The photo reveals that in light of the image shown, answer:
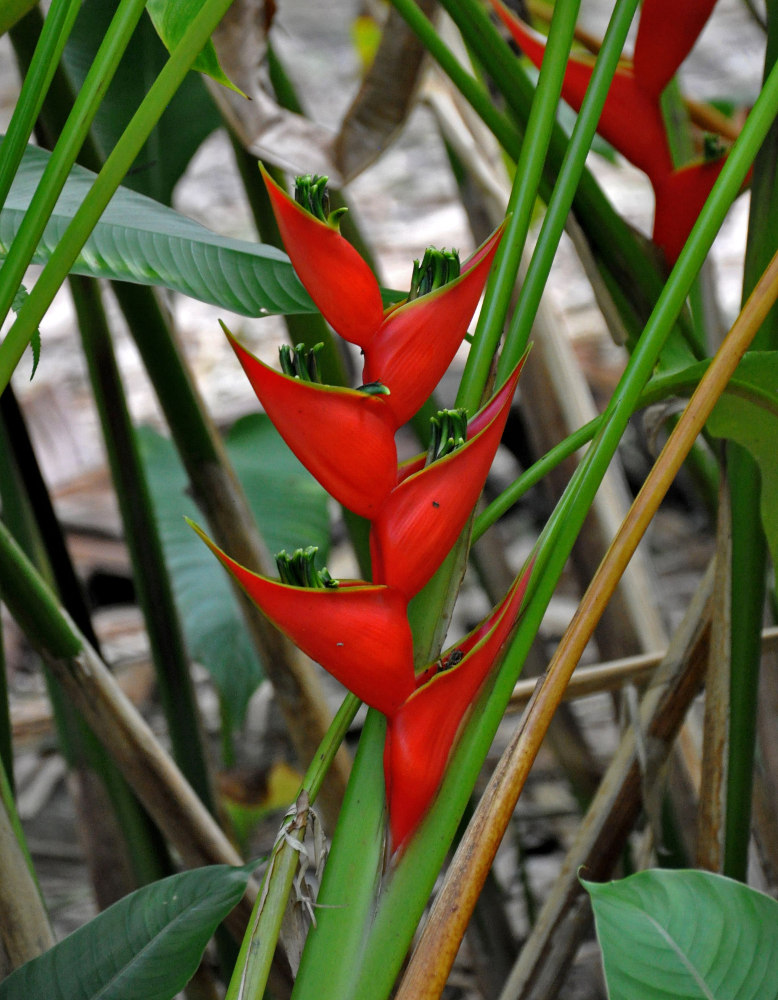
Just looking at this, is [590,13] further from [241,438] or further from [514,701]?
[514,701]

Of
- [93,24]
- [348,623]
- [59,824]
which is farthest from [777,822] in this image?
[59,824]

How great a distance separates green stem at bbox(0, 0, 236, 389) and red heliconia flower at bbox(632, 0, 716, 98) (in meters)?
0.22

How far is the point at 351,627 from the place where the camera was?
0.75ft

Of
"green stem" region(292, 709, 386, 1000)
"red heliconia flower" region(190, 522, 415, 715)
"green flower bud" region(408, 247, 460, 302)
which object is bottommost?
"green stem" region(292, 709, 386, 1000)

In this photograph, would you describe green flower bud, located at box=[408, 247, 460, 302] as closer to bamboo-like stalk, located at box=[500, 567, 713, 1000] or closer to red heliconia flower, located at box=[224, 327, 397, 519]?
red heliconia flower, located at box=[224, 327, 397, 519]

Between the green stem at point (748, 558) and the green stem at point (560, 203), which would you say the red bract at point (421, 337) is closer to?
the green stem at point (560, 203)

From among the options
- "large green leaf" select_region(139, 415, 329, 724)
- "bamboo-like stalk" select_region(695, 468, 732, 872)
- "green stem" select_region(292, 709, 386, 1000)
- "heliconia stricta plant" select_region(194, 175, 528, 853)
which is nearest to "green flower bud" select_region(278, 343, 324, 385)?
"heliconia stricta plant" select_region(194, 175, 528, 853)

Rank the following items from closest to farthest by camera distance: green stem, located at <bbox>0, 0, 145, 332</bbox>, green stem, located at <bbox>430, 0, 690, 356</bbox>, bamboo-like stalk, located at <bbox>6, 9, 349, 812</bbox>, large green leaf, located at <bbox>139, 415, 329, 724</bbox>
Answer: green stem, located at <bbox>0, 0, 145, 332</bbox>
green stem, located at <bbox>430, 0, 690, 356</bbox>
bamboo-like stalk, located at <bbox>6, 9, 349, 812</bbox>
large green leaf, located at <bbox>139, 415, 329, 724</bbox>

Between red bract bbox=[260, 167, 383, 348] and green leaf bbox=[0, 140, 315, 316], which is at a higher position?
green leaf bbox=[0, 140, 315, 316]

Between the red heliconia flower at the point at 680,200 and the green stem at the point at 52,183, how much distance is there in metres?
0.25

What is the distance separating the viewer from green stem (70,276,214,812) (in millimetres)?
457

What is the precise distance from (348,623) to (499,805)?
0.06 m

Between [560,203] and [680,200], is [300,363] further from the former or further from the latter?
[680,200]

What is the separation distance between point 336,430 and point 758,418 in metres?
0.17
